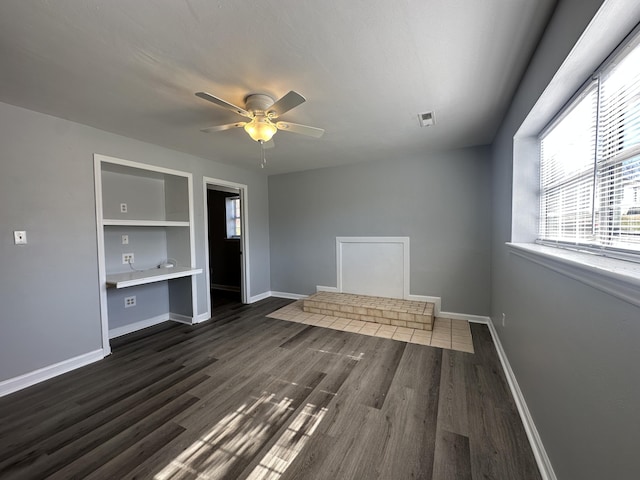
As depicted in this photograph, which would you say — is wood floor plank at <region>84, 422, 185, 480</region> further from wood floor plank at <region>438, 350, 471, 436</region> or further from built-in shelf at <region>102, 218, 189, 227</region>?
built-in shelf at <region>102, 218, 189, 227</region>

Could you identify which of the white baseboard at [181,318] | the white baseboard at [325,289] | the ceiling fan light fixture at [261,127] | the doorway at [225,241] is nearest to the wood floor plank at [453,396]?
the white baseboard at [325,289]

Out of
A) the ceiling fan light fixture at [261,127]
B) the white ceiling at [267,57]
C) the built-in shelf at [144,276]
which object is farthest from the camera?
the built-in shelf at [144,276]

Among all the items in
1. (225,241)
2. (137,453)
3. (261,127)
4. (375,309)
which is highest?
(261,127)

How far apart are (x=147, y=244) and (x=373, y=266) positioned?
340 cm

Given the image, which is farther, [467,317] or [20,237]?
[467,317]

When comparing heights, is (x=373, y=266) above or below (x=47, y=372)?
above

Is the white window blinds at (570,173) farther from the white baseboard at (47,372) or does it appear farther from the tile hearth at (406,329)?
the white baseboard at (47,372)

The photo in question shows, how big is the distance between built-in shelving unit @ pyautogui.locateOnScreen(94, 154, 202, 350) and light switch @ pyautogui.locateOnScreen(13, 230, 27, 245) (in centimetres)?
81

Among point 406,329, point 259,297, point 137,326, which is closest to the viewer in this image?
point 406,329

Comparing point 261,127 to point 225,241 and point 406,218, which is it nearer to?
point 406,218

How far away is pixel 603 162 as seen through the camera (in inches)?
46.8

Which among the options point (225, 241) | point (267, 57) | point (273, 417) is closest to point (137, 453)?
point (273, 417)

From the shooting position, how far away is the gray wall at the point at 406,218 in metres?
3.47

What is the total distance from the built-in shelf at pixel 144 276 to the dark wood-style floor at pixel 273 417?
0.76m
